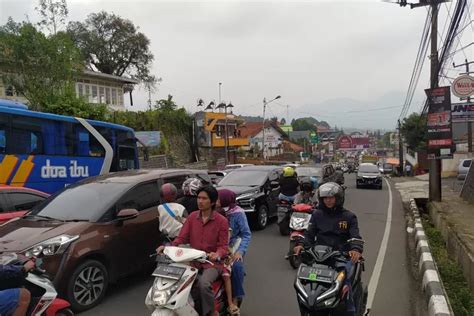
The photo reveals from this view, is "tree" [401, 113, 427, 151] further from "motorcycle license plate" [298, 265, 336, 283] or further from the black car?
"motorcycle license plate" [298, 265, 336, 283]

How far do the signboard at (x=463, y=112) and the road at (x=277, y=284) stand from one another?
50.9 feet

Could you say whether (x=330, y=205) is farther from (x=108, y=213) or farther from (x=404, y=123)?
(x=404, y=123)

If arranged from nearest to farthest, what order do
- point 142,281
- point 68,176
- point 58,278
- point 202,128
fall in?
1. point 58,278
2. point 142,281
3. point 68,176
4. point 202,128

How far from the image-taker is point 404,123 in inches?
2357

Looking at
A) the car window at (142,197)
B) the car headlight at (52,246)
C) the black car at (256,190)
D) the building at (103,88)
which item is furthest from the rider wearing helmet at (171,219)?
the building at (103,88)

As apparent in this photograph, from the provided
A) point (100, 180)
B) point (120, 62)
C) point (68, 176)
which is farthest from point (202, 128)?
point (100, 180)

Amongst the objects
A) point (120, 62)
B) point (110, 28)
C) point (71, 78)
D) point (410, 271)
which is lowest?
point (410, 271)

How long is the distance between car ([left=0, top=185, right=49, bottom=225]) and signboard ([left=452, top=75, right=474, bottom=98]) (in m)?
16.2

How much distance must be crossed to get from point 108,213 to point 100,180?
1015mm

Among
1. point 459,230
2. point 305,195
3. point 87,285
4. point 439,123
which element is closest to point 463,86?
point 439,123

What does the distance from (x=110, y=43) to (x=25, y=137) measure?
132 feet

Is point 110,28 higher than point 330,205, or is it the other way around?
point 110,28

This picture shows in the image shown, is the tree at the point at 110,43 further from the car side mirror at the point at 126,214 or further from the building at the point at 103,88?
the car side mirror at the point at 126,214

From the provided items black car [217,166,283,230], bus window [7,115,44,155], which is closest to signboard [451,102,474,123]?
black car [217,166,283,230]
